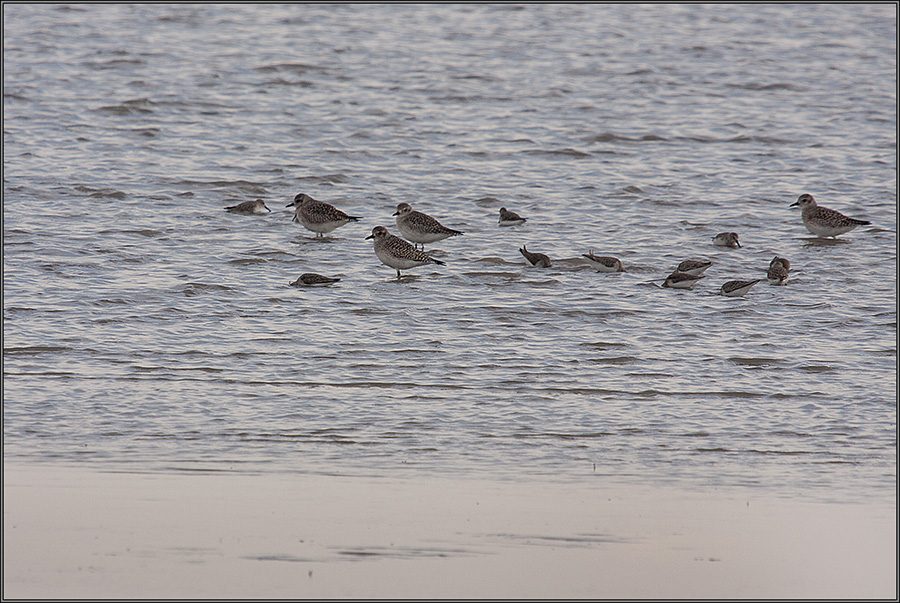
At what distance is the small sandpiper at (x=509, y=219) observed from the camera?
14.1 metres

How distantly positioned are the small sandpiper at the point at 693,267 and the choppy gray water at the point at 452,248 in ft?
0.74

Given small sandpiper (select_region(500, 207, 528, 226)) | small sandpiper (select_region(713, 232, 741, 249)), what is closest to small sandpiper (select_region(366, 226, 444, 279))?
small sandpiper (select_region(500, 207, 528, 226))

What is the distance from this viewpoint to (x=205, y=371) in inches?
317

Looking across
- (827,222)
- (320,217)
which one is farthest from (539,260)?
(827,222)

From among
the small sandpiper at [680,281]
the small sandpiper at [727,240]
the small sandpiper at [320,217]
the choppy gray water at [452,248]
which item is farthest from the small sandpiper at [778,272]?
the small sandpiper at [320,217]

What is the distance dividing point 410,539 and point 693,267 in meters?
7.14

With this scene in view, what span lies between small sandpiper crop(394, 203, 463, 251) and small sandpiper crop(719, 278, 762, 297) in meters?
3.47

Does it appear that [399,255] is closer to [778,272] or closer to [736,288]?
[736,288]

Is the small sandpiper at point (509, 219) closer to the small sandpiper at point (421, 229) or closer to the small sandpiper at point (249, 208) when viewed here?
the small sandpiper at point (421, 229)

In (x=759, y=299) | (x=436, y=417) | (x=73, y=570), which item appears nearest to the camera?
(x=73, y=570)

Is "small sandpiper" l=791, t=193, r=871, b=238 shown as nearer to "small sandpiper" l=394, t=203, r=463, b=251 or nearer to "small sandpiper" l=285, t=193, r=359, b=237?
"small sandpiper" l=394, t=203, r=463, b=251

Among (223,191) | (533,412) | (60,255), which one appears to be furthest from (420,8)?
(533,412)

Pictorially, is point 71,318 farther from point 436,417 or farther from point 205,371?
point 436,417

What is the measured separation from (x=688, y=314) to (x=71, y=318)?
5285mm
